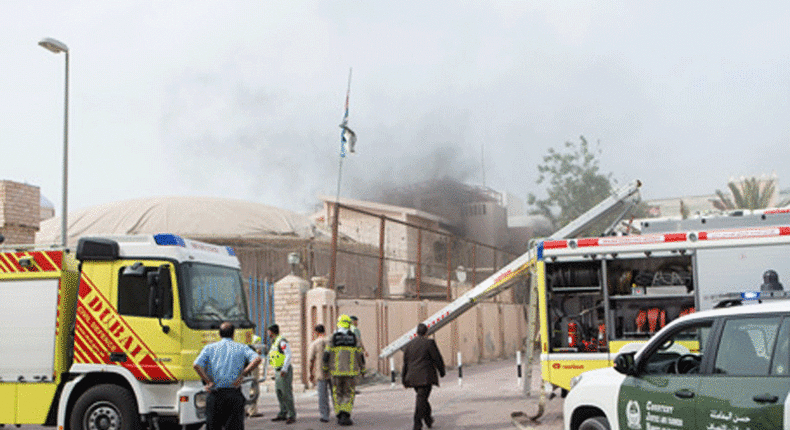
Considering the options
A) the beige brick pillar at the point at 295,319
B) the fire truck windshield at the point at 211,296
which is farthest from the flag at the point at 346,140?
the fire truck windshield at the point at 211,296

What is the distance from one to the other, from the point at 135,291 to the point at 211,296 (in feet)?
3.27

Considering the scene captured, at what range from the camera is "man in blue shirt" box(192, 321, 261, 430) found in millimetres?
8953

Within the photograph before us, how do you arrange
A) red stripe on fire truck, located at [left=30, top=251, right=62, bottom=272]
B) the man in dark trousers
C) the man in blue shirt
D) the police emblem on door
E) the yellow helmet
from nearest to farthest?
the police emblem on door < the man in blue shirt < red stripe on fire truck, located at [left=30, top=251, right=62, bottom=272] < the man in dark trousers < the yellow helmet

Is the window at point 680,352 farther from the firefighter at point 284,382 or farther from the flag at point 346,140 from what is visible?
the flag at point 346,140

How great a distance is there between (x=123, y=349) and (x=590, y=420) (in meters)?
5.76

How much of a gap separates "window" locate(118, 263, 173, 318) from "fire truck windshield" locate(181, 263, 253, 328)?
11.7 inches

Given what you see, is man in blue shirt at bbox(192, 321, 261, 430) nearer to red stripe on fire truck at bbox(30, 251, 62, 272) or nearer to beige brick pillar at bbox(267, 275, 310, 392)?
red stripe on fire truck at bbox(30, 251, 62, 272)

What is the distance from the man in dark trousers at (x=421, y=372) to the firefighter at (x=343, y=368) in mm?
1407

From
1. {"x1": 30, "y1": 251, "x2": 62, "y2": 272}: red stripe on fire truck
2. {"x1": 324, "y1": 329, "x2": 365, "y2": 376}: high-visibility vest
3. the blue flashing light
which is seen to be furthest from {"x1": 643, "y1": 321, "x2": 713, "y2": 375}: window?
{"x1": 30, "y1": 251, "x2": 62, "y2": 272}: red stripe on fire truck

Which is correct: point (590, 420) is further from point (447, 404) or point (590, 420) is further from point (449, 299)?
point (449, 299)

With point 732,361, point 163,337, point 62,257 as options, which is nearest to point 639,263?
point 732,361

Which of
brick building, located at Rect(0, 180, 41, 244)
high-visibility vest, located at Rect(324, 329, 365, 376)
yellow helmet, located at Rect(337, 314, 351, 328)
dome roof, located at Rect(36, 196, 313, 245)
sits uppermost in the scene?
dome roof, located at Rect(36, 196, 313, 245)

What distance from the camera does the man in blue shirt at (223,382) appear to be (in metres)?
8.95

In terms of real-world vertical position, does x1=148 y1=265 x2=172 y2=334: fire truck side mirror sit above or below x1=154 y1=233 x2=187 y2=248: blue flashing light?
below
